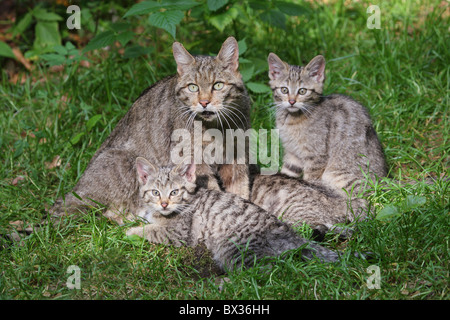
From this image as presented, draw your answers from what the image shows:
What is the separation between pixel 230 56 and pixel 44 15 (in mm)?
3649

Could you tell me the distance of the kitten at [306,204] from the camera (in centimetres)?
433

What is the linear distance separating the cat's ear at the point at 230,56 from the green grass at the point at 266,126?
1353mm

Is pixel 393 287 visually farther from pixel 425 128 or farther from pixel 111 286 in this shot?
pixel 425 128

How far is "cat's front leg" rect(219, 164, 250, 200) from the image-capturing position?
4.73 meters

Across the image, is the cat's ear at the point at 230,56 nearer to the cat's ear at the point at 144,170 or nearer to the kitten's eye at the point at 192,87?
the kitten's eye at the point at 192,87

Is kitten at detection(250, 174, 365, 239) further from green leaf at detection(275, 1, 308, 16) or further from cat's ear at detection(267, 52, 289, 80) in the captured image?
green leaf at detection(275, 1, 308, 16)

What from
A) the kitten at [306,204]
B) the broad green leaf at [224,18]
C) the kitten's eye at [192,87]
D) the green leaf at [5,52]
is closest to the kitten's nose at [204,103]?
the kitten's eye at [192,87]

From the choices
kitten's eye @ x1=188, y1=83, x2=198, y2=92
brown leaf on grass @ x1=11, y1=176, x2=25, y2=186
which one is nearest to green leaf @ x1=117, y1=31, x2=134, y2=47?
kitten's eye @ x1=188, y1=83, x2=198, y2=92

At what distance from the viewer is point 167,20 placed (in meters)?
4.75

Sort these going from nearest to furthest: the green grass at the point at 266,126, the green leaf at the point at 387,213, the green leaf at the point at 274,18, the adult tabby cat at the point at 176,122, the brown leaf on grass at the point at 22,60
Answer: the green grass at the point at 266,126 → the green leaf at the point at 387,213 → the adult tabby cat at the point at 176,122 → the green leaf at the point at 274,18 → the brown leaf on grass at the point at 22,60

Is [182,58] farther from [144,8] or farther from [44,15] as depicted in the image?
[44,15]

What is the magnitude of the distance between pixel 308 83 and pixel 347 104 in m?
0.46

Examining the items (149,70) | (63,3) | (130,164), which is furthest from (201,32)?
(130,164)

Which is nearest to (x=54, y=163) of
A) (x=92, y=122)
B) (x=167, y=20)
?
(x=92, y=122)
